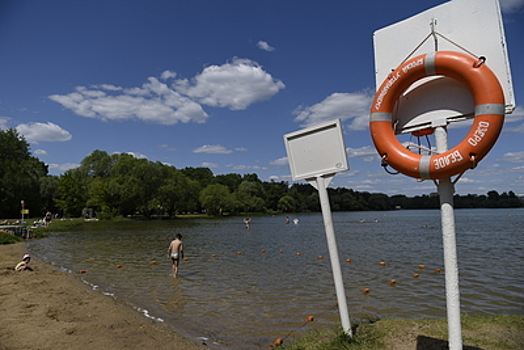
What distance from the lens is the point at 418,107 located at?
3.74 meters

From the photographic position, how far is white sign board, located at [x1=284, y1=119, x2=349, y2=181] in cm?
418

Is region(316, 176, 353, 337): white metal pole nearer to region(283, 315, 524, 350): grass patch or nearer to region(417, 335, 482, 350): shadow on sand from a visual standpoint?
region(283, 315, 524, 350): grass patch

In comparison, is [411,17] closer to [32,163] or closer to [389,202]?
[32,163]

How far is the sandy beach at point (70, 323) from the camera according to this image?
4816 mm

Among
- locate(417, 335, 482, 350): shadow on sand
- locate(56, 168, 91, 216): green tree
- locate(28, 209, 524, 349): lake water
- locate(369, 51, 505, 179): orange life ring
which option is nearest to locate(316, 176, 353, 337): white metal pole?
locate(417, 335, 482, 350): shadow on sand

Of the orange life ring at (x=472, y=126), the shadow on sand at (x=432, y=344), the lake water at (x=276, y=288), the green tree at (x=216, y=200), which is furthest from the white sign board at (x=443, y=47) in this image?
the green tree at (x=216, y=200)

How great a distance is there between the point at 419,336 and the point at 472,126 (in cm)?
258

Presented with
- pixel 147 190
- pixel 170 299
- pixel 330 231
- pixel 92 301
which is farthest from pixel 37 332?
pixel 147 190

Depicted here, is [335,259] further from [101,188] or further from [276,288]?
[101,188]

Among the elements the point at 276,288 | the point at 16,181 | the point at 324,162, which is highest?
the point at 16,181

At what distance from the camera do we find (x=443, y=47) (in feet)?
11.9

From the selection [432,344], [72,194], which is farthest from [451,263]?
[72,194]

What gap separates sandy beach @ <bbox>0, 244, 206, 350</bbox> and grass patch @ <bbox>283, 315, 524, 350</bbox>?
1.98 meters

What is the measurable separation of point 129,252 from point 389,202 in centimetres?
11802
